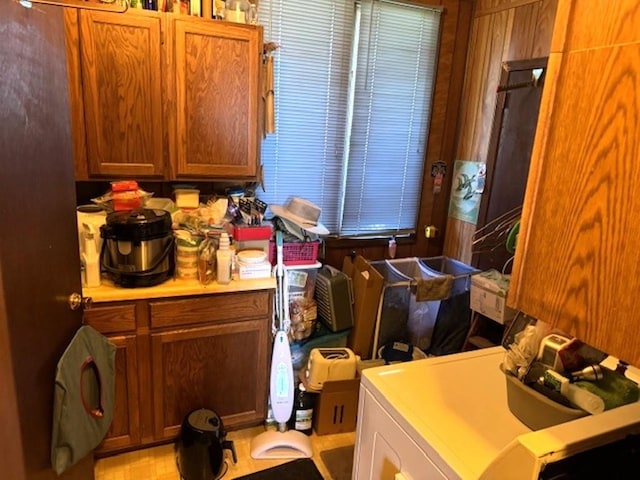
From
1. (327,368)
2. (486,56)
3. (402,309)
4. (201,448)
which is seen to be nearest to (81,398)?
(201,448)

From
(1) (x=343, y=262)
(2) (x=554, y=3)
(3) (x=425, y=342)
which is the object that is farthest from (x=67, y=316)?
(2) (x=554, y=3)

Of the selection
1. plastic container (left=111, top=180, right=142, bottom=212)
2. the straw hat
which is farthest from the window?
plastic container (left=111, top=180, right=142, bottom=212)

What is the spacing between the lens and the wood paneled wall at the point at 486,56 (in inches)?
99.8

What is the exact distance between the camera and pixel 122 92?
2.08 metres

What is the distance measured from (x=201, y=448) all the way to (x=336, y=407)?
74 centimetres

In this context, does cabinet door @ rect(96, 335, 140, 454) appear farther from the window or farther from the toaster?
the window

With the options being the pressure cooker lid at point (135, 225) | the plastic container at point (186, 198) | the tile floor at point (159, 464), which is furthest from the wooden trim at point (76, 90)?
the tile floor at point (159, 464)

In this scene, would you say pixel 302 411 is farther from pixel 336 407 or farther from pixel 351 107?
pixel 351 107

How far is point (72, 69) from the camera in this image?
1.99 meters

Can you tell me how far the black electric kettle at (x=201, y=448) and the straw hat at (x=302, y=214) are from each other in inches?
42.1

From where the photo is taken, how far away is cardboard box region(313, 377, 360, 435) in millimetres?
2406

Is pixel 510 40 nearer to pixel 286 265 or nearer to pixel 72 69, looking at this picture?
pixel 286 265

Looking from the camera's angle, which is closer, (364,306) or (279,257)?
(279,257)

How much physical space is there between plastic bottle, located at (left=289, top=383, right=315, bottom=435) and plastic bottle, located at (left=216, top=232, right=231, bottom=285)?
2.41 ft
